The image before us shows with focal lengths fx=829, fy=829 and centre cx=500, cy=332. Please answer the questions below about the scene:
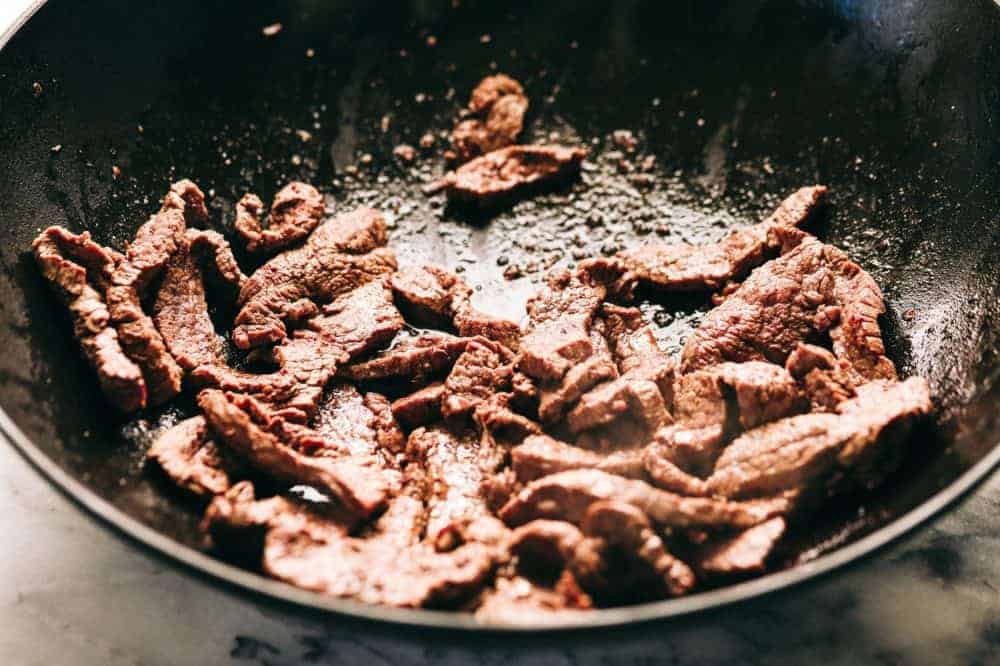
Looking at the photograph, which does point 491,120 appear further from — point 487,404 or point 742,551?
point 742,551

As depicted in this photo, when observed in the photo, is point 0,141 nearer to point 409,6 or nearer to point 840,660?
point 409,6

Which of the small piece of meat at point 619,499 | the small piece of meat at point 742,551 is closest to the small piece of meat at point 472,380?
the small piece of meat at point 619,499

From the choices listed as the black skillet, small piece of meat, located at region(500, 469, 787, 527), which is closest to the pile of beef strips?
small piece of meat, located at region(500, 469, 787, 527)

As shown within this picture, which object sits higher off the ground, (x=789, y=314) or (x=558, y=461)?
(x=789, y=314)

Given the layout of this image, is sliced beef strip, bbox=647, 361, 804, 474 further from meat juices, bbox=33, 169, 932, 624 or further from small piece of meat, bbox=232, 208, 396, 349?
small piece of meat, bbox=232, 208, 396, 349

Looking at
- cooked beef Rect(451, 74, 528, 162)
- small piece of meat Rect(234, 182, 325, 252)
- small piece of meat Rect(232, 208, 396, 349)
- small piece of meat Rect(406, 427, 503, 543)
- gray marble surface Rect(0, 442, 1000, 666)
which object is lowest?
gray marble surface Rect(0, 442, 1000, 666)

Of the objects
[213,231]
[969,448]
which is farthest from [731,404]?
[213,231]

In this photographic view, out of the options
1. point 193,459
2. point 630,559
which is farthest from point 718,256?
point 193,459
